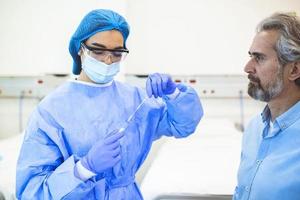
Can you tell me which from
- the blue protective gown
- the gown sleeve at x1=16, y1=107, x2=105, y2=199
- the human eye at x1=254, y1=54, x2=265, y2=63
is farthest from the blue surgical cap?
the human eye at x1=254, y1=54, x2=265, y2=63

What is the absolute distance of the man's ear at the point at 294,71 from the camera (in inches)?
37.5

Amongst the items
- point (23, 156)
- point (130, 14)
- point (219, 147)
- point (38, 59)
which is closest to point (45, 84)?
point (38, 59)

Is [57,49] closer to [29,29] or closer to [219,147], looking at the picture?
[29,29]

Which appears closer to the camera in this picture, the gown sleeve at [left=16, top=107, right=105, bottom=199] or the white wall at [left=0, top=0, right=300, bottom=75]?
the gown sleeve at [left=16, top=107, right=105, bottom=199]

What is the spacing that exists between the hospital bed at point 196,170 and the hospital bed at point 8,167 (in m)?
0.65

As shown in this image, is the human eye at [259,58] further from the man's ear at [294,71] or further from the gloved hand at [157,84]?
the gloved hand at [157,84]

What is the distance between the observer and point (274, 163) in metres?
0.92

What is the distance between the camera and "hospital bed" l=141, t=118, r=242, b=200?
4.37ft

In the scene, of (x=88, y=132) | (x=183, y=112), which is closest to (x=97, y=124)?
(x=88, y=132)

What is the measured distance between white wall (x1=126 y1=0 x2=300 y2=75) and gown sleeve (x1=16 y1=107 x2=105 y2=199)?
1.87 meters

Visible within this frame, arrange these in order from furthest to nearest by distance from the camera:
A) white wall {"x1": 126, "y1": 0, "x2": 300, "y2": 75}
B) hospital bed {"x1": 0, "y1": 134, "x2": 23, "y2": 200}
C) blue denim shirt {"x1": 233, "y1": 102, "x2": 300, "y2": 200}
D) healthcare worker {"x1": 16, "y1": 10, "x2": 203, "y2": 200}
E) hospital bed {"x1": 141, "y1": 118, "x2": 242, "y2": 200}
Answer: white wall {"x1": 126, "y1": 0, "x2": 300, "y2": 75} < hospital bed {"x1": 0, "y1": 134, "x2": 23, "y2": 200} < hospital bed {"x1": 141, "y1": 118, "x2": 242, "y2": 200} < healthcare worker {"x1": 16, "y1": 10, "x2": 203, "y2": 200} < blue denim shirt {"x1": 233, "y1": 102, "x2": 300, "y2": 200}

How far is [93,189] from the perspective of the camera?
3.58 ft

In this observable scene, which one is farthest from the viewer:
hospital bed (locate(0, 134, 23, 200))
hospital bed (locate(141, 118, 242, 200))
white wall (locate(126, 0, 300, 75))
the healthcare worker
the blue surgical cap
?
white wall (locate(126, 0, 300, 75))

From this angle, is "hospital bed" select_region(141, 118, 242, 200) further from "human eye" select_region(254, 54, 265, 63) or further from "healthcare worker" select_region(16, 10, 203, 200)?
"human eye" select_region(254, 54, 265, 63)
